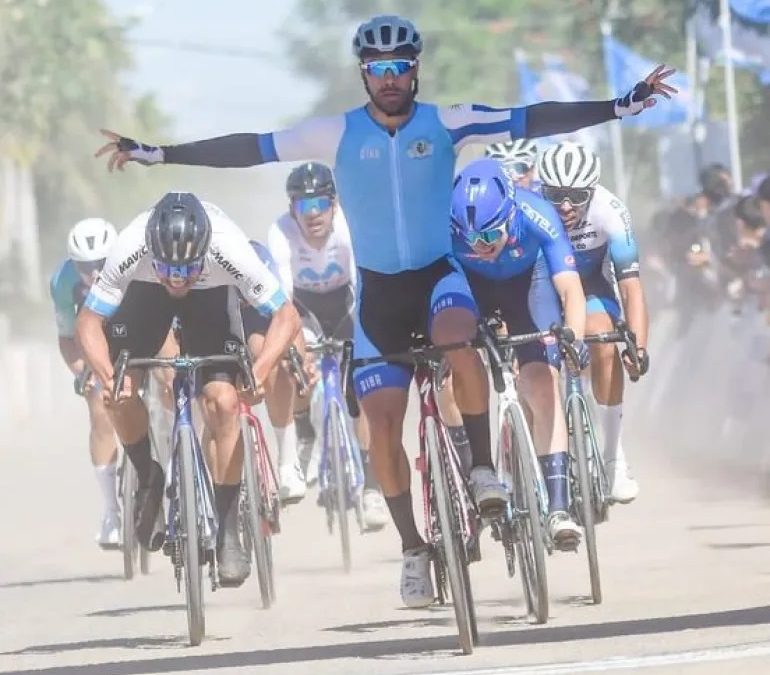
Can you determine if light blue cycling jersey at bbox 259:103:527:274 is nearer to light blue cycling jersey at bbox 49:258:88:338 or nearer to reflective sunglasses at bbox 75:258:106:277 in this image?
reflective sunglasses at bbox 75:258:106:277

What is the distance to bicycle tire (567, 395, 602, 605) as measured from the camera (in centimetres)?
1157

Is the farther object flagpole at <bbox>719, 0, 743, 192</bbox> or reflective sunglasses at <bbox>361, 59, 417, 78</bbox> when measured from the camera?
flagpole at <bbox>719, 0, 743, 192</bbox>

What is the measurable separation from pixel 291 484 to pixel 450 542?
5.21 metres

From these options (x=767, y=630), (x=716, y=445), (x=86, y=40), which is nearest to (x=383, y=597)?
(x=767, y=630)

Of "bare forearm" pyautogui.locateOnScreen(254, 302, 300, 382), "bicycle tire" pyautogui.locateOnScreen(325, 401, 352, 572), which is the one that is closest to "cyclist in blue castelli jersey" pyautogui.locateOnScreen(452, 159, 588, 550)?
"bare forearm" pyautogui.locateOnScreen(254, 302, 300, 382)

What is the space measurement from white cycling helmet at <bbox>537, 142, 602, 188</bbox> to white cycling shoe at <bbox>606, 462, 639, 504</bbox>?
1.36m

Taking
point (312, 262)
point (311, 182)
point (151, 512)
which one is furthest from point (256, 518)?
point (312, 262)

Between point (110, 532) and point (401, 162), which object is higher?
point (401, 162)

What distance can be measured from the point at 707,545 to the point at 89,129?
55.2 metres

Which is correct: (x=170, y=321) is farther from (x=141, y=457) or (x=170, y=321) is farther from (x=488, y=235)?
(x=488, y=235)

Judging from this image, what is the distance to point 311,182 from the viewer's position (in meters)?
15.6

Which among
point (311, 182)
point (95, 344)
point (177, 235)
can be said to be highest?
point (311, 182)

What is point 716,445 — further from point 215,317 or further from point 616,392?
point 215,317

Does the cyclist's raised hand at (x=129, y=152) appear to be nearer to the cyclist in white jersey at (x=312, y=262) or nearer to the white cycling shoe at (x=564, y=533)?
the white cycling shoe at (x=564, y=533)
